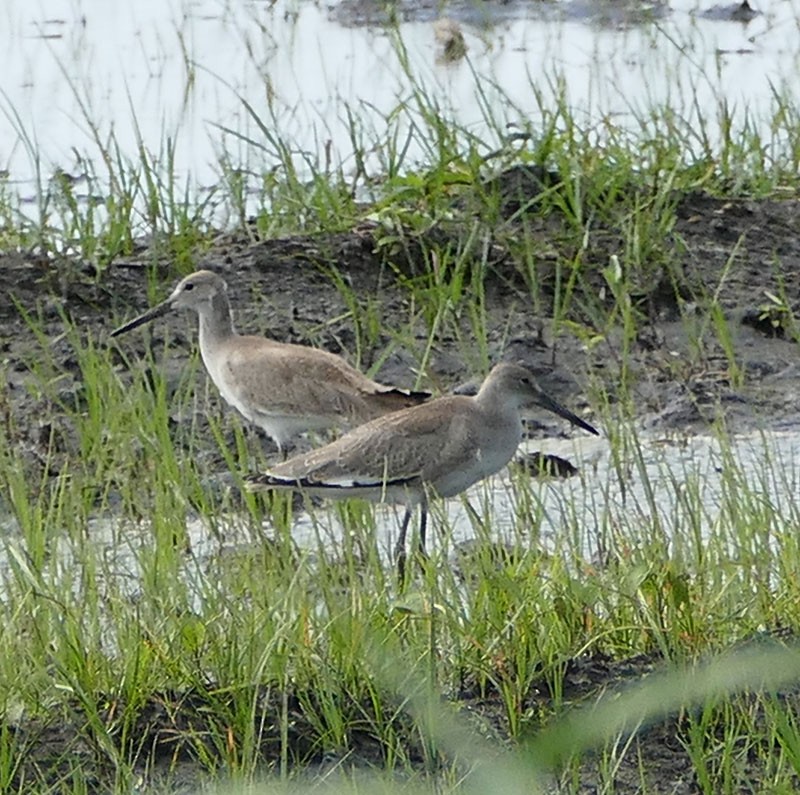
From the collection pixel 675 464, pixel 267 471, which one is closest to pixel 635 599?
pixel 267 471

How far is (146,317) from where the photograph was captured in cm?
643

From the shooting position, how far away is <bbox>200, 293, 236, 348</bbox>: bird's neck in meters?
6.39

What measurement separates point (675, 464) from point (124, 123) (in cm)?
424

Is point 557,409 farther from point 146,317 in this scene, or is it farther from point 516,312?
point 146,317

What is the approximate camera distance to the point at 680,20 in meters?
11.2

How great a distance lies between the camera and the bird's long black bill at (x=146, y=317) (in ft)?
20.8

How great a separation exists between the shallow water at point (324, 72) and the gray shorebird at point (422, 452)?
234 centimetres

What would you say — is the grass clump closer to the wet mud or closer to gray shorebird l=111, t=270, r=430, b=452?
the wet mud

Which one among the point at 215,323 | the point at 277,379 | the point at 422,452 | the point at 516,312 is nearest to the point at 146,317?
the point at 215,323

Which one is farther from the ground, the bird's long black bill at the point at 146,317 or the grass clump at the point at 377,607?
the bird's long black bill at the point at 146,317

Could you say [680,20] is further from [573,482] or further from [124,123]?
[573,482]

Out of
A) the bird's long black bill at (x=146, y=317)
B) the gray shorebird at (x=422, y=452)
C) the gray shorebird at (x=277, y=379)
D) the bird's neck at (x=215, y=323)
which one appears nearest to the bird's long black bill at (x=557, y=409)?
the gray shorebird at (x=422, y=452)

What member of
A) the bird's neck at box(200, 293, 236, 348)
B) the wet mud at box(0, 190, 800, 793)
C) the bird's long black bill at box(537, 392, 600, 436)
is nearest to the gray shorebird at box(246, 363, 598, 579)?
the bird's long black bill at box(537, 392, 600, 436)

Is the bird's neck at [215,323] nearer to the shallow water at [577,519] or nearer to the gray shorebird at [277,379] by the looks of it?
the gray shorebird at [277,379]
